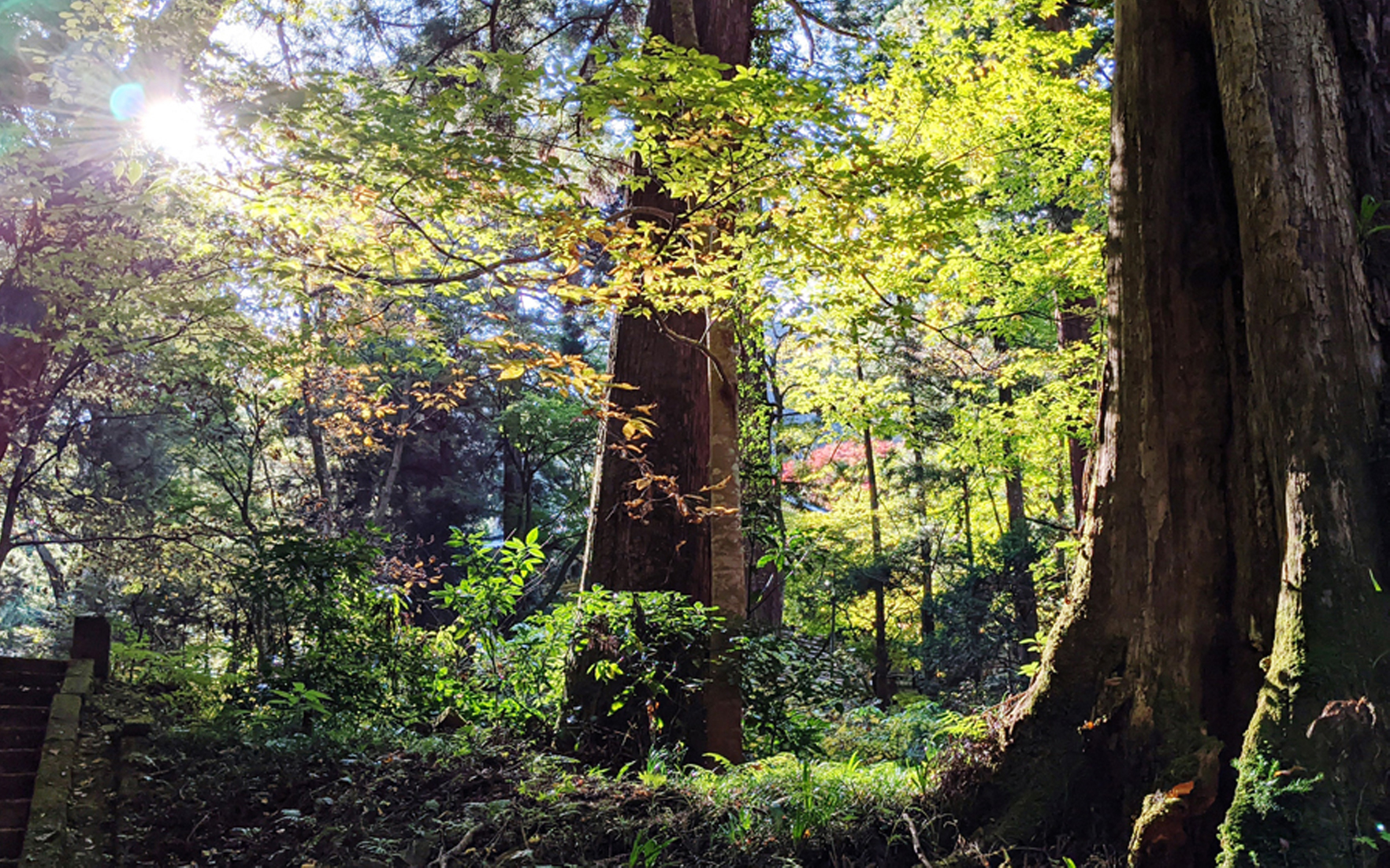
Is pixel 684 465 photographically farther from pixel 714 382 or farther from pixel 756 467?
pixel 756 467

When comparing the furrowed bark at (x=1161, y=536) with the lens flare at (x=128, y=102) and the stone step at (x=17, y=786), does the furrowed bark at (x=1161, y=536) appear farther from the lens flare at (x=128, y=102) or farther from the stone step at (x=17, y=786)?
the lens flare at (x=128, y=102)

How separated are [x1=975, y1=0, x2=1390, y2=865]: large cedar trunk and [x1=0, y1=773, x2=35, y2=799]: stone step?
205 inches

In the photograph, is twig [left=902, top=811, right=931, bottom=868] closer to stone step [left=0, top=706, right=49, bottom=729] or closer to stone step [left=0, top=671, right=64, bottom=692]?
stone step [left=0, top=706, right=49, bottom=729]

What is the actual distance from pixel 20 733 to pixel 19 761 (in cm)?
58

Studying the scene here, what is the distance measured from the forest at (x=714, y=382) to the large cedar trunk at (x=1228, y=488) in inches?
0.6

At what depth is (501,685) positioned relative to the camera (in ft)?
20.5

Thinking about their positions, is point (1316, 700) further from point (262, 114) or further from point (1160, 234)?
point (262, 114)

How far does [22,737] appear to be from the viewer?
5.92m

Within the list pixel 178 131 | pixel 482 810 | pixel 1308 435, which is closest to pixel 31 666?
pixel 178 131

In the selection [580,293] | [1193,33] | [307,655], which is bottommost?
[307,655]

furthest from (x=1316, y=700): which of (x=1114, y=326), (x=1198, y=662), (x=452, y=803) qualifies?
(x=452, y=803)

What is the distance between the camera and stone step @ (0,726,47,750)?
5.79m

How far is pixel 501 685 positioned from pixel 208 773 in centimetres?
204

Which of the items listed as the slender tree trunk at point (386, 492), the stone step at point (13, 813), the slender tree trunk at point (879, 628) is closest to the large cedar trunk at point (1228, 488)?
the stone step at point (13, 813)
